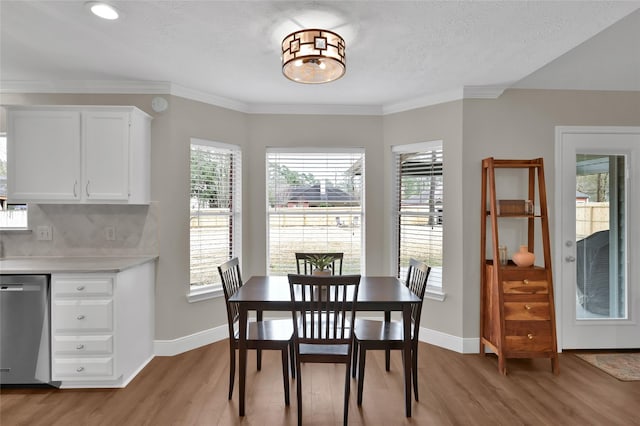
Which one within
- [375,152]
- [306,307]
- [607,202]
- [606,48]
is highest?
[606,48]

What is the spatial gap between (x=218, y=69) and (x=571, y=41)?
2693mm

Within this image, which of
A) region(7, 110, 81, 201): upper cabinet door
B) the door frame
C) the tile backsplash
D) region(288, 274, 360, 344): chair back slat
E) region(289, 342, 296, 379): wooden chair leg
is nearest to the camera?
region(288, 274, 360, 344): chair back slat

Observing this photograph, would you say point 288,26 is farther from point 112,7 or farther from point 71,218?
point 71,218

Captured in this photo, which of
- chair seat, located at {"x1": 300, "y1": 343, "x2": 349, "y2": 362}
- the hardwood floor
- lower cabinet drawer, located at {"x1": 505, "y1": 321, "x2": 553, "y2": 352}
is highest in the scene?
chair seat, located at {"x1": 300, "y1": 343, "x2": 349, "y2": 362}

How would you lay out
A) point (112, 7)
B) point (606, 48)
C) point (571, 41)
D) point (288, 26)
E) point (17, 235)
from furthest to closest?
point (17, 235) < point (606, 48) < point (571, 41) < point (288, 26) < point (112, 7)

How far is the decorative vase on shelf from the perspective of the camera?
10.5ft

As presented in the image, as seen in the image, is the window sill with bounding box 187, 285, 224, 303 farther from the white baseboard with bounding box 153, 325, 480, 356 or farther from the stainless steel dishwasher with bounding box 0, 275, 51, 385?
the stainless steel dishwasher with bounding box 0, 275, 51, 385

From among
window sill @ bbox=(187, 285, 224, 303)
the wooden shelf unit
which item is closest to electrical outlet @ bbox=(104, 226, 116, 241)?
window sill @ bbox=(187, 285, 224, 303)

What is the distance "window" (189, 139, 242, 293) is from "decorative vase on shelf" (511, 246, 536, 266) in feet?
9.26

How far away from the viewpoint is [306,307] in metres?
2.35

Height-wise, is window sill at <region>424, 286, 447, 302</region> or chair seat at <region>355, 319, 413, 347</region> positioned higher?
window sill at <region>424, 286, 447, 302</region>

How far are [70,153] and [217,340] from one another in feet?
7.38

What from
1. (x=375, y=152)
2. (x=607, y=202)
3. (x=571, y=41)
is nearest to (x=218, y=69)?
(x=375, y=152)

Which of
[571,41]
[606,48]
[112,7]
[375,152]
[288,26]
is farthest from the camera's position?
[375,152]
